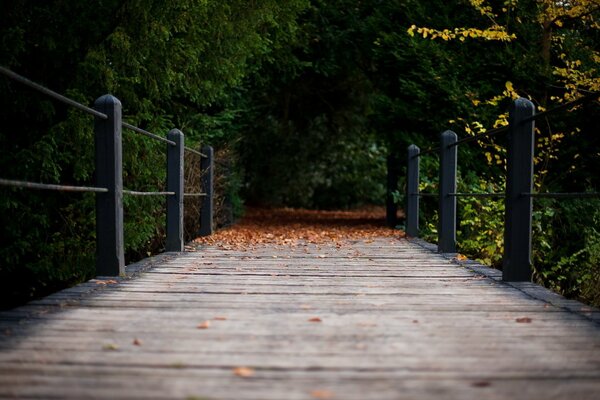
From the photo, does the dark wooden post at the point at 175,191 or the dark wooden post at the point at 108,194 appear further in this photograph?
the dark wooden post at the point at 175,191

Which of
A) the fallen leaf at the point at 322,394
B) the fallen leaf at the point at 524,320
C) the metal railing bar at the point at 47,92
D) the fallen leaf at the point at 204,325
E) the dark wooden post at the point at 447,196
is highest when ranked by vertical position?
the metal railing bar at the point at 47,92

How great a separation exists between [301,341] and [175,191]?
371cm

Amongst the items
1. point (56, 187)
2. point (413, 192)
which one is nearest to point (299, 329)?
point (56, 187)

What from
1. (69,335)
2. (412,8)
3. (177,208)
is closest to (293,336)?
(69,335)

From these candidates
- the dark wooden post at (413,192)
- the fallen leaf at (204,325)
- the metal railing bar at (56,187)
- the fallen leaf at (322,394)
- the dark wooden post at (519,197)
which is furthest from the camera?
the dark wooden post at (413,192)

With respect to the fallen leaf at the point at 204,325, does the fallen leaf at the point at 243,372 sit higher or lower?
lower

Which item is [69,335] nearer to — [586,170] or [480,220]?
[480,220]

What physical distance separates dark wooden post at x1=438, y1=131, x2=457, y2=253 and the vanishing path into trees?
1.67 metres

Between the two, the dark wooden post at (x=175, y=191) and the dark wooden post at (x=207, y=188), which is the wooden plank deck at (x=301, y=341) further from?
the dark wooden post at (x=207, y=188)

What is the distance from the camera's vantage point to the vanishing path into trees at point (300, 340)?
1880 millimetres

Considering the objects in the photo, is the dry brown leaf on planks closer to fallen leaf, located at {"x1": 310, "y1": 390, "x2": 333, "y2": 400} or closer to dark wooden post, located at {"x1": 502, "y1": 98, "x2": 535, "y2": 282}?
fallen leaf, located at {"x1": 310, "y1": 390, "x2": 333, "y2": 400}

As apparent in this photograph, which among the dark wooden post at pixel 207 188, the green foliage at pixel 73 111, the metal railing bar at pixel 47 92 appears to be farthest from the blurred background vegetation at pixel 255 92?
the metal railing bar at pixel 47 92

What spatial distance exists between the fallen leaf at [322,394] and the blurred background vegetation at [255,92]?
3989 millimetres

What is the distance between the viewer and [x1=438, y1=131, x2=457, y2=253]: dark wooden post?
19.1ft
